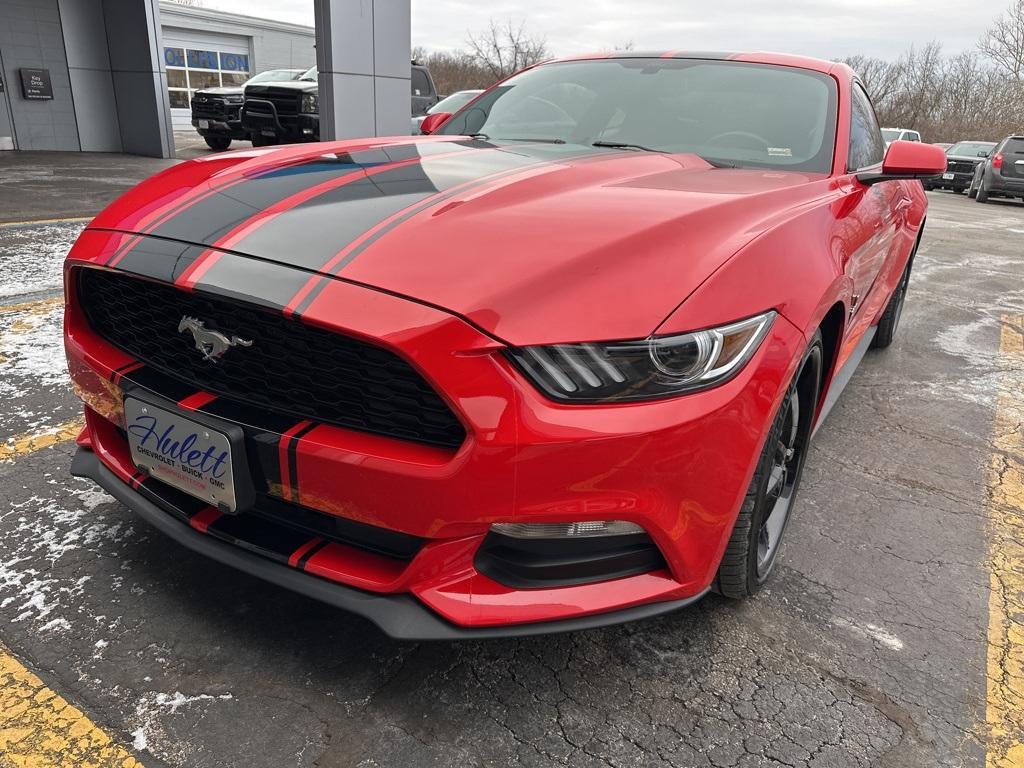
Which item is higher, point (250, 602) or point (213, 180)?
point (213, 180)

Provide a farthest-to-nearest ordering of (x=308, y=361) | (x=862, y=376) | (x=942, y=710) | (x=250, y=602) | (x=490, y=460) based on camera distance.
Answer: (x=862, y=376), (x=250, y=602), (x=942, y=710), (x=308, y=361), (x=490, y=460)

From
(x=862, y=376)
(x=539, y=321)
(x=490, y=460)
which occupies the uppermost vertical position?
(x=539, y=321)

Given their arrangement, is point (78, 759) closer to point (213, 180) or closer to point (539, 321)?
point (539, 321)

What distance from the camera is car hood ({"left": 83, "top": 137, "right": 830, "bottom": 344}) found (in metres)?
1.38

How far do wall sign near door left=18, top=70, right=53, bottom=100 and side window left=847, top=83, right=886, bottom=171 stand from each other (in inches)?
527

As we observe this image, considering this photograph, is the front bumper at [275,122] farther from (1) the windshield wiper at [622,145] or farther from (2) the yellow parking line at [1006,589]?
(2) the yellow parking line at [1006,589]

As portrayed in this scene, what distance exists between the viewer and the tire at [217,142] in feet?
46.6

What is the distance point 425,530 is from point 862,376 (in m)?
3.41

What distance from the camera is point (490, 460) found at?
4.31 ft

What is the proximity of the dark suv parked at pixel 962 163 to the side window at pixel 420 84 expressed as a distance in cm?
1399

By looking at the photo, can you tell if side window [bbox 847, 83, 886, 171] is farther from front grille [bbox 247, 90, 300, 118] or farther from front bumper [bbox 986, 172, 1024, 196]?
front bumper [bbox 986, 172, 1024, 196]

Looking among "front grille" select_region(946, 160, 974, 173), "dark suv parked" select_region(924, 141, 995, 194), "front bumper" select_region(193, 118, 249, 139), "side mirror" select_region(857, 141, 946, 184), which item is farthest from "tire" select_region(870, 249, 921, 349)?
"front grille" select_region(946, 160, 974, 173)

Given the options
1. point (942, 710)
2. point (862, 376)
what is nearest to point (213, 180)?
point (942, 710)

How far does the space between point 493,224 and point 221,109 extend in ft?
45.8
